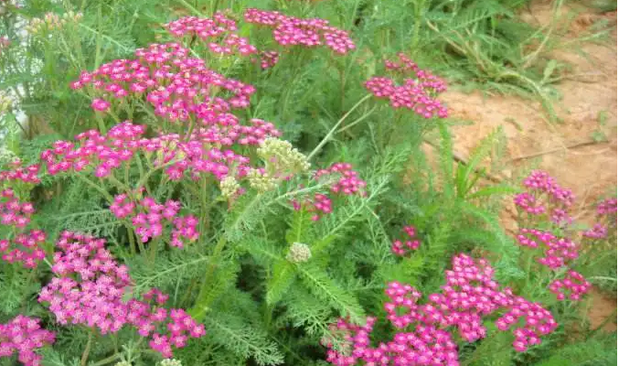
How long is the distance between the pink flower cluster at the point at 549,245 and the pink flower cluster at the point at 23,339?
164cm

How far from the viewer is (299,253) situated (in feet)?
6.44

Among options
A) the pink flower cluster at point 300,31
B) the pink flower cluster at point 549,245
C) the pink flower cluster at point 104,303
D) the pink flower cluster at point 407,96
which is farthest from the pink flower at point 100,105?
the pink flower cluster at point 549,245

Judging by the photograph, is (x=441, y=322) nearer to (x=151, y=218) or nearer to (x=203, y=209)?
(x=203, y=209)

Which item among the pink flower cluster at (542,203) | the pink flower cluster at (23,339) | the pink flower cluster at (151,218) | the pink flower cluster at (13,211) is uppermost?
the pink flower cluster at (151,218)

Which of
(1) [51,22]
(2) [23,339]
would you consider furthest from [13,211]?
(1) [51,22]

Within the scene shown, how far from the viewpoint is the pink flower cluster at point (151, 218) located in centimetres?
180

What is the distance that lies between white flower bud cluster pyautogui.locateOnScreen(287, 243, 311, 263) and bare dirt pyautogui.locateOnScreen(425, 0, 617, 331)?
75.4 inches

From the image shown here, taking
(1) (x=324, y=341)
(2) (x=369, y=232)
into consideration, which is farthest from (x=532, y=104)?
(1) (x=324, y=341)

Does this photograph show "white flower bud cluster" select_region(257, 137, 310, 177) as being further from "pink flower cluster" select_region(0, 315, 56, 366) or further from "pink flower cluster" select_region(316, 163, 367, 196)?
"pink flower cluster" select_region(0, 315, 56, 366)

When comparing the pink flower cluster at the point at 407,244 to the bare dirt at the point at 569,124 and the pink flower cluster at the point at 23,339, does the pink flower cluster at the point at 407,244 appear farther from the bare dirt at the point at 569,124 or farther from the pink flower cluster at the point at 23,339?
the pink flower cluster at the point at 23,339

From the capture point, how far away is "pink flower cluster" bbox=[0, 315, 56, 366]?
70.5 inches

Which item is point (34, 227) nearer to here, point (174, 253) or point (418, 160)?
point (174, 253)

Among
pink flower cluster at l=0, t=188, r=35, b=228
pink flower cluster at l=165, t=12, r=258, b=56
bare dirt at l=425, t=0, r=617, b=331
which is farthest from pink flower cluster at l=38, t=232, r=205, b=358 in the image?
bare dirt at l=425, t=0, r=617, b=331

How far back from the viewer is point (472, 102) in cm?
456
